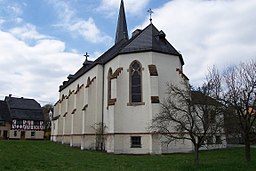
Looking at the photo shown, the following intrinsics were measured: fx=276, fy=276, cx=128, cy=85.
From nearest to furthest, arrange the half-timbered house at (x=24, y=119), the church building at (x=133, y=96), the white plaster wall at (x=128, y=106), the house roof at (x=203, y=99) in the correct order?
the house roof at (x=203, y=99), the church building at (x=133, y=96), the white plaster wall at (x=128, y=106), the half-timbered house at (x=24, y=119)

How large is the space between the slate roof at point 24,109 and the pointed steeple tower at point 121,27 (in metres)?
33.0

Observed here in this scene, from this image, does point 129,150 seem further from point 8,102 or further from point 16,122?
point 8,102

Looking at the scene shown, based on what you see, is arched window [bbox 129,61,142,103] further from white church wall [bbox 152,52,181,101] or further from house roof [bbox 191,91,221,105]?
house roof [bbox 191,91,221,105]

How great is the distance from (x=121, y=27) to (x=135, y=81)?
66.6 ft

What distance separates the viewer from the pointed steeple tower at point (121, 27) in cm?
4291

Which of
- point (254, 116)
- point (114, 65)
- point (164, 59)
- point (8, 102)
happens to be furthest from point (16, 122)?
point (254, 116)

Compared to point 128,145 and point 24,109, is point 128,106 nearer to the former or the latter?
point 128,145

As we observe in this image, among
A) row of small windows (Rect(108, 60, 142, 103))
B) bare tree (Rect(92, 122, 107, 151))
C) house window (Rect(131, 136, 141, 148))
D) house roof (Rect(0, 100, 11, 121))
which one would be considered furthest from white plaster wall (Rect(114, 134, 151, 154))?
house roof (Rect(0, 100, 11, 121))

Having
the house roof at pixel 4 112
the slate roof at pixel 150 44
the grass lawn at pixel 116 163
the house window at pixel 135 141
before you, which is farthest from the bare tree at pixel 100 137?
the house roof at pixel 4 112

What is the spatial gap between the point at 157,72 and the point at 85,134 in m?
10.5

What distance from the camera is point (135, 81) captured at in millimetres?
25562

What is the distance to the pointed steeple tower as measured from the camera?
141 feet

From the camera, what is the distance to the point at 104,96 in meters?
29.3

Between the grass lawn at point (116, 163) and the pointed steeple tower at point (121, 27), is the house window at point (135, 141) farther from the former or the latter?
the pointed steeple tower at point (121, 27)
